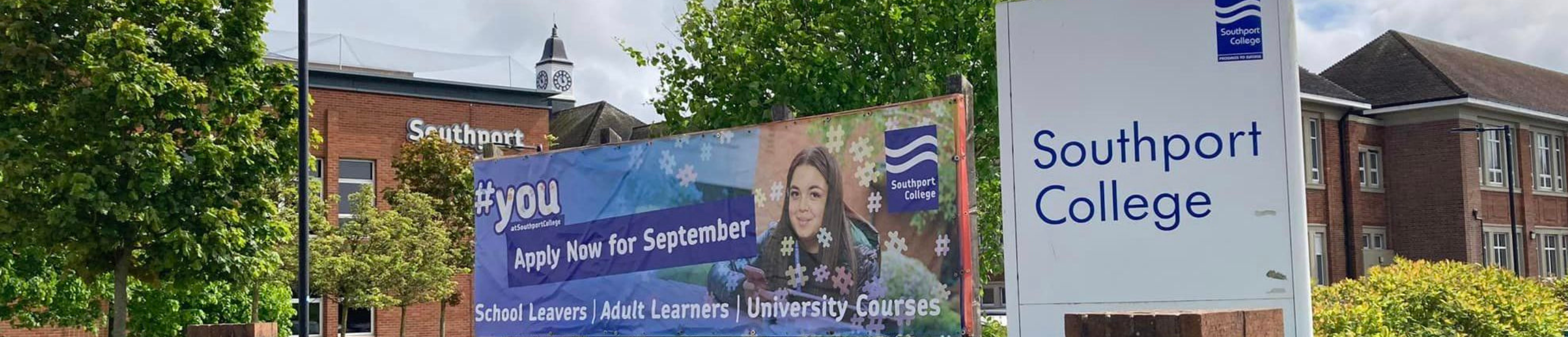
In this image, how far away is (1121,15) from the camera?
6.46 m

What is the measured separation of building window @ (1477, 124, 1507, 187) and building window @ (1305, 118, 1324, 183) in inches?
242

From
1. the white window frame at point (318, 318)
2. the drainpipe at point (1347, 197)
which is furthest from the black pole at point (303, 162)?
the drainpipe at point (1347, 197)

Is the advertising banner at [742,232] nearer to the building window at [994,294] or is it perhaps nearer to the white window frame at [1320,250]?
the white window frame at [1320,250]

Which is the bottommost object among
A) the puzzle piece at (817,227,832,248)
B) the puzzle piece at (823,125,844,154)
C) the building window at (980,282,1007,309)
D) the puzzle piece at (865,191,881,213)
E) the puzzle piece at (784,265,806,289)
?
the building window at (980,282,1007,309)

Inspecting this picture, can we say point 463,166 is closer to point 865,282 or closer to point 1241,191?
point 865,282

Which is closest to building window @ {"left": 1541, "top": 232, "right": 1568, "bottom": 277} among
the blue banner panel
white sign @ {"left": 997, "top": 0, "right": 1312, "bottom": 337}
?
the blue banner panel

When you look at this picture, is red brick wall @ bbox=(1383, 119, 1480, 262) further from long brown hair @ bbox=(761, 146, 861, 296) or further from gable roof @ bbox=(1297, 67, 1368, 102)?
long brown hair @ bbox=(761, 146, 861, 296)

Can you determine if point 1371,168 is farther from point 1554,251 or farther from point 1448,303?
point 1448,303

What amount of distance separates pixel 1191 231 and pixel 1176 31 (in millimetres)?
792

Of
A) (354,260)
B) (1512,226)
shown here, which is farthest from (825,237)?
(1512,226)

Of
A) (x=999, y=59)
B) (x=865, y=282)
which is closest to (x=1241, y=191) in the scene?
(x=999, y=59)

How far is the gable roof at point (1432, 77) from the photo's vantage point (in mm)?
48125

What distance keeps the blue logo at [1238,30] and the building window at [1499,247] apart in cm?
4658

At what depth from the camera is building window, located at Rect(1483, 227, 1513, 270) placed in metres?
49.1
